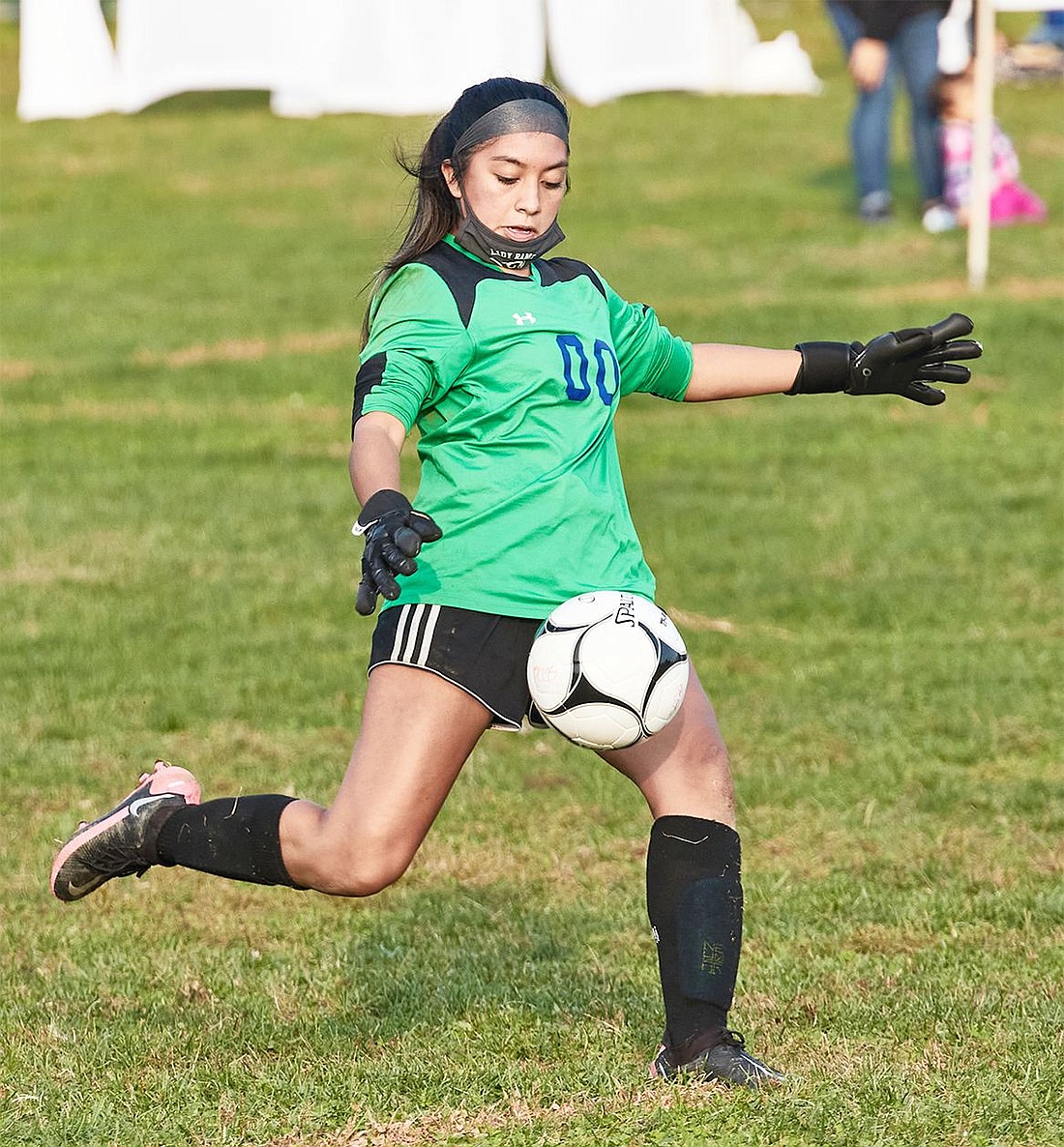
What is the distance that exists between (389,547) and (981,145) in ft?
39.0

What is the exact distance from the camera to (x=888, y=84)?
1672cm

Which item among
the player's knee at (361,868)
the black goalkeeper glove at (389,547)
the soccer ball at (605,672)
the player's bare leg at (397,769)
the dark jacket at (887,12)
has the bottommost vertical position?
the player's knee at (361,868)

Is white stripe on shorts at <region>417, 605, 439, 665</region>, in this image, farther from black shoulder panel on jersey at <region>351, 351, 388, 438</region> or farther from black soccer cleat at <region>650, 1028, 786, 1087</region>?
black soccer cleat at <region>650, 1028, 786, 1087</region>

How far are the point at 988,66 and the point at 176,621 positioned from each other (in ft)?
26.4

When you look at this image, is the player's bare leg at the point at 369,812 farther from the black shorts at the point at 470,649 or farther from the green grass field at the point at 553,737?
the green grass field at the point at 553,737

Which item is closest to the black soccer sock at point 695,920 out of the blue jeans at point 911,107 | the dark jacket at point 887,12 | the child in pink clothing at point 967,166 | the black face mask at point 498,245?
the black face mask at point 498,245

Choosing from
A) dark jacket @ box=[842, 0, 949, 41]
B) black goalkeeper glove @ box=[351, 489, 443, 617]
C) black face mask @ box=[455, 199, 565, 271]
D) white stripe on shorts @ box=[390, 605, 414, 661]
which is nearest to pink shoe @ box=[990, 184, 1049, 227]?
dark jacket @ box=[842, 0, 949, 41]

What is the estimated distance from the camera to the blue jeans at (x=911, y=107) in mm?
16484

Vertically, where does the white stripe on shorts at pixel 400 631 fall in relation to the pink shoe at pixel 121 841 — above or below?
above

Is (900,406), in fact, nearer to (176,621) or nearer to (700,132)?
(176,621)

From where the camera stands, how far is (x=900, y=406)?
13.3 m

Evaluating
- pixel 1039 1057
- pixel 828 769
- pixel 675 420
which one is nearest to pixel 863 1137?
pixel 1039 1057

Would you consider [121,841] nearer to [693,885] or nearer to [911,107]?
[693,885]

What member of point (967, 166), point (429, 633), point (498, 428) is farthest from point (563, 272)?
point (967, 166)
